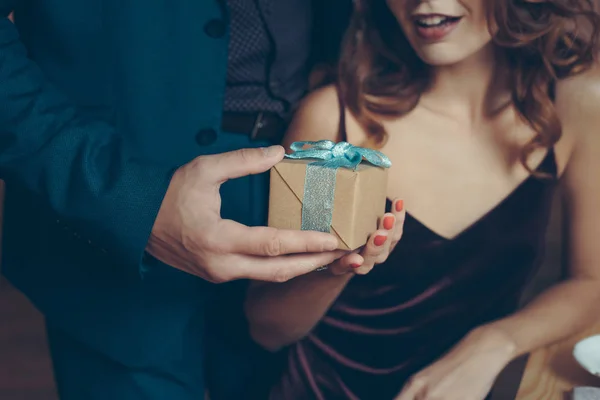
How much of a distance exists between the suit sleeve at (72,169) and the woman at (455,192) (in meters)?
0.25

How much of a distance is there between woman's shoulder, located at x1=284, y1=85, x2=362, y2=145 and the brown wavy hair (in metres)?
0.02

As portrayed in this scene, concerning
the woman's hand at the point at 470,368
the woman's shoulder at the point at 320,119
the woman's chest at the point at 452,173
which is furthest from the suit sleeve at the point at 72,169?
the woman's hand at the point at 470,368

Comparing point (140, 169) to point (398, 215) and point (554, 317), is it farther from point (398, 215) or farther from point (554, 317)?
point (554, 317)

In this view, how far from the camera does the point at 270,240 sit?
30.3 inches

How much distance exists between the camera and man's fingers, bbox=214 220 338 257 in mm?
766

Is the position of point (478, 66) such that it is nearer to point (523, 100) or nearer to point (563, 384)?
point (523, 100)

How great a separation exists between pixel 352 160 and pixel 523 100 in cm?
28

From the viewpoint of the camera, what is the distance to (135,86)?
925 millimetres

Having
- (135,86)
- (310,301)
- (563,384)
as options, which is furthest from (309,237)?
(563,384)

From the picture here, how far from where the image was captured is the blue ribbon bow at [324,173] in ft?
2.47

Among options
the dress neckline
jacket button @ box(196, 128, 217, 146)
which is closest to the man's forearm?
the dress neckline

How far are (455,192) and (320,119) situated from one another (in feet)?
0.71

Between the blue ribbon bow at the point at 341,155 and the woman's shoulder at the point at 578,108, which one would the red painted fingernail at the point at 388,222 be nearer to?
the blue ribbon bow at the point at 341,155

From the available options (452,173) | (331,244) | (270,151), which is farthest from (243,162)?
(452,173)
